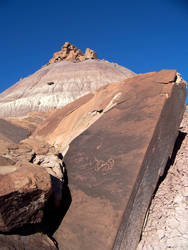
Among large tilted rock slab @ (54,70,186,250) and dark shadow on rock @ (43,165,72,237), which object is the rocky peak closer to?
large tilted rock slab @ (54,70,186,250)

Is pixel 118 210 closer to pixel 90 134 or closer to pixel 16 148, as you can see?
pixel 90 134

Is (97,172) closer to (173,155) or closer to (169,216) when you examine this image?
(169,216)

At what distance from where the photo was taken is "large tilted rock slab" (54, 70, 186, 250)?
4.48 feet

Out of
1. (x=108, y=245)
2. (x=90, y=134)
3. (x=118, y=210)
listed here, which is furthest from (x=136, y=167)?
(x=90, y=134)

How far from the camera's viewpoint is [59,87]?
82.5ft

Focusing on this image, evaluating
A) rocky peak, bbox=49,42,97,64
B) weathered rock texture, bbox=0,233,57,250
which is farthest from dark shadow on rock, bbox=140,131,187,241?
rocky peak, bbox=49,42,97,64

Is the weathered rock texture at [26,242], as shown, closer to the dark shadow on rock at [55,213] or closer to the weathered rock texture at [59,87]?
the dark shadow on rock at [55,213]

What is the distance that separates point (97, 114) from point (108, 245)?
1.53m

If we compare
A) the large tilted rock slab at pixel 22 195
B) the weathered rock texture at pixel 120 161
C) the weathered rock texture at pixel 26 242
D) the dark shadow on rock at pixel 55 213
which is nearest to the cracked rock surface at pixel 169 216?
the weathered rock texture at pixel 120 161

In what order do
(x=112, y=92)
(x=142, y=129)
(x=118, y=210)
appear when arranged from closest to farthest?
(x=118, y=210) < (x=142, y=129) < (x=112, y=92)

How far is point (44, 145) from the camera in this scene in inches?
A: 80.8

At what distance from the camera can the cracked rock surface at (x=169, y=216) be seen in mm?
1660

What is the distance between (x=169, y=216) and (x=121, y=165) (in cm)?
72

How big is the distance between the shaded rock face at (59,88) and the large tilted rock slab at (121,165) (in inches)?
724
